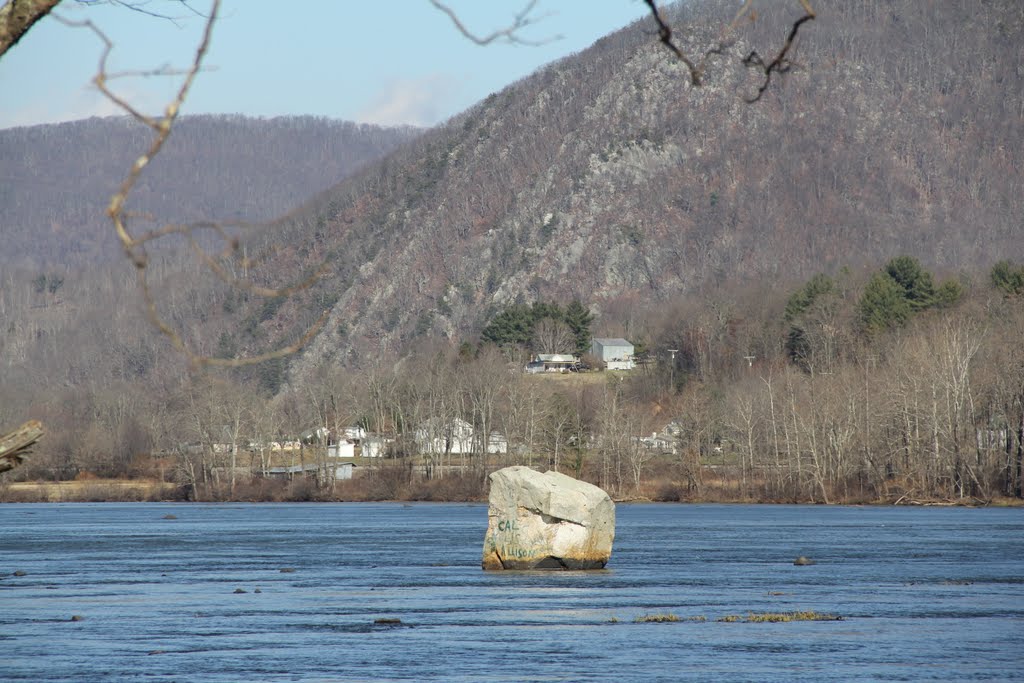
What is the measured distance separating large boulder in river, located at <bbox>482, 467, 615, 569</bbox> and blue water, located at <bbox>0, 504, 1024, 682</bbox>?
2.96ft

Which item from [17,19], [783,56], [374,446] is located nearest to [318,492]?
[374,446]

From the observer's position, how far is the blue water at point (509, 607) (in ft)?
111

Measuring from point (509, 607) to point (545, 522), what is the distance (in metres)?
10.4

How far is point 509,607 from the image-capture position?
46.8 metres

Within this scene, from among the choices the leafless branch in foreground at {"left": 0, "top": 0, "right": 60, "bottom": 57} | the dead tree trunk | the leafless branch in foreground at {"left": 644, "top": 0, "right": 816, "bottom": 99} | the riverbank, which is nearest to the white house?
the riverbank

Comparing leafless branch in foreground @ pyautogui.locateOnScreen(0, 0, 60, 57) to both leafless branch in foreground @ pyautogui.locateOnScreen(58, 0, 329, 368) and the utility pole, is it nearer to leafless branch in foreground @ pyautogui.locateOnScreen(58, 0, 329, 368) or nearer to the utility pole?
leafless branch in foreground @ pyautogui.locateOnScreen(58, 0, 329, 368)

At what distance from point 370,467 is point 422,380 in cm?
1647

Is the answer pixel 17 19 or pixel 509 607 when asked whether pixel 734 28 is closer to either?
pixel 17 19

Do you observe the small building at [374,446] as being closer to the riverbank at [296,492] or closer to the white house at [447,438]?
the white house at [447,438]

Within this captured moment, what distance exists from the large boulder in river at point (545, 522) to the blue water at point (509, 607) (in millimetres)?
902

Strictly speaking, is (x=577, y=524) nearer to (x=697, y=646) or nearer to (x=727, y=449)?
(x=697, y=646)

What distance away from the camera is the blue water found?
33.9 m

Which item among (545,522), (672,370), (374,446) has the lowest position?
(545,522)

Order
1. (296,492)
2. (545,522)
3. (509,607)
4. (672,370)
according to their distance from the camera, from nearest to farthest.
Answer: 1. (509,607)
2. (545,522)
3. (296,492)
4. (672,370)
